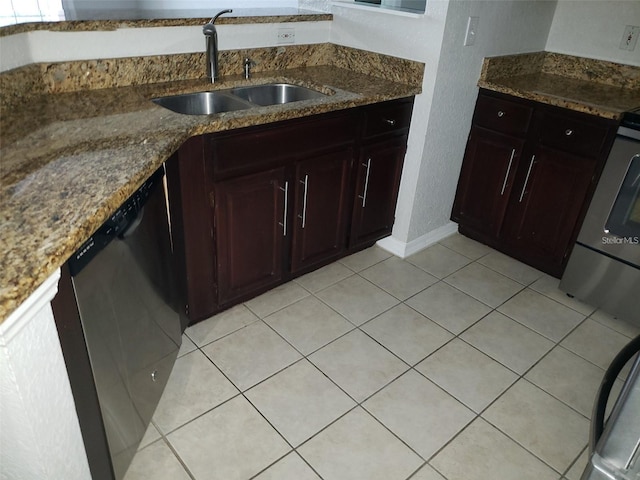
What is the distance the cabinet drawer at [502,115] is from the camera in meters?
2.53

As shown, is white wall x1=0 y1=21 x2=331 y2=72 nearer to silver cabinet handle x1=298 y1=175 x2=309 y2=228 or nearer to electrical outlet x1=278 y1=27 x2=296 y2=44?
electrical outlet x1=278 y1=27 x2=296 y2=44

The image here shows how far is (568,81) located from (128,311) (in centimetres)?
266

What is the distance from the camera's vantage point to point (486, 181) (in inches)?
110

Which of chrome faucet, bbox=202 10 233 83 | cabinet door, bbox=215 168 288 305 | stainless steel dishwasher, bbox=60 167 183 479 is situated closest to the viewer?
stainless steel dishwasher, bbox=60 167 183 479

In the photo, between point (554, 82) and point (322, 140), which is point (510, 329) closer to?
point (322, 140)

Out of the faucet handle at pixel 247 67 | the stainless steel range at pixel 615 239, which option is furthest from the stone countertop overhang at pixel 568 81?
the faucet handle at pixel 247 67

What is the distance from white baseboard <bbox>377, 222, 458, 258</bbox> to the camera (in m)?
2.79

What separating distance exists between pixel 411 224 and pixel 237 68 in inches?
48.6

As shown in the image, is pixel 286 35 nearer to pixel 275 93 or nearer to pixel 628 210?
pixel 275 93

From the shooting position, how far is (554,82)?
275 centimetres

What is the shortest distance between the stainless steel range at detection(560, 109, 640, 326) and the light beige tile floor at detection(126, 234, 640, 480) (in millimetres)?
122

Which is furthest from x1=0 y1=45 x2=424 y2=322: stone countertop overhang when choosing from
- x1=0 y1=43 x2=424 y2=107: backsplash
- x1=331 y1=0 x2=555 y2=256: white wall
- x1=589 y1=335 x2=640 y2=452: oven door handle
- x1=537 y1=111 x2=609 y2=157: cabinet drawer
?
x1=589 y1=335 x2=640 y2=452: oven door handle

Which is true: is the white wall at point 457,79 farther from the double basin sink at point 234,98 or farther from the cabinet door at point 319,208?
the double basin sink at point 234,98

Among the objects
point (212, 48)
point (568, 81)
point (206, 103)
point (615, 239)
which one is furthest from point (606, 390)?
point (568, 81)
